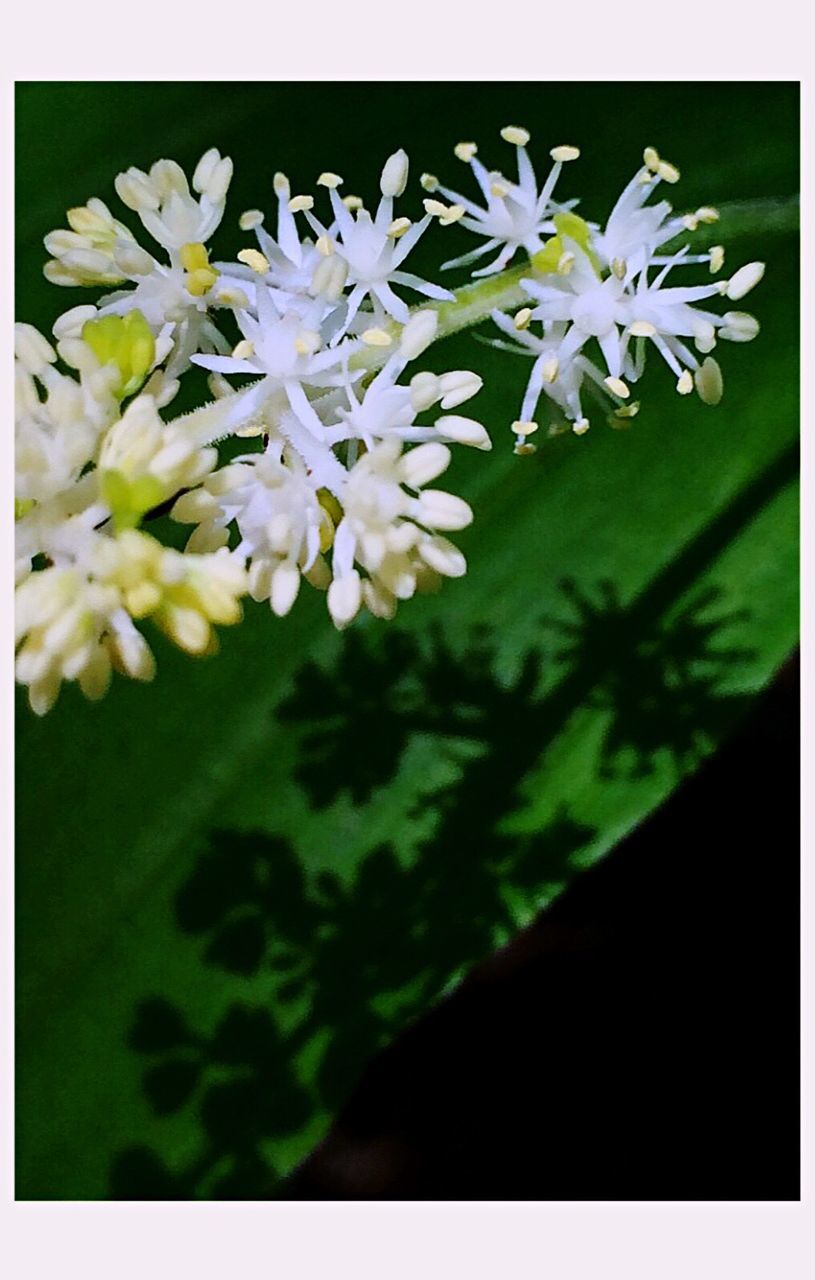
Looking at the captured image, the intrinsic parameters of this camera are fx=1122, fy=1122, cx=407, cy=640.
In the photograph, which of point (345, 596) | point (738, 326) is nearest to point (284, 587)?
point (345, 596)

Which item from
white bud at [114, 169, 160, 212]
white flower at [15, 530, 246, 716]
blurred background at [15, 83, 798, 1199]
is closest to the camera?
white flower at [15, 530, 246, 716]

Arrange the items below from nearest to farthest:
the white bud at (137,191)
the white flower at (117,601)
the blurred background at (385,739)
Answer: the white flower at (117,601) < the white bud at (137,191) < the blurred background at (385,739)

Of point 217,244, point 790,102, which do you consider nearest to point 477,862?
point 217,244

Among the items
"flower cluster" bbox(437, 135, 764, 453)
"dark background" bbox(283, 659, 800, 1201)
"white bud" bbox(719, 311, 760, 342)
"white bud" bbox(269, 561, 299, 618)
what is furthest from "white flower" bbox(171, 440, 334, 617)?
"dark background" bbox(283, 659, 800, 1201)

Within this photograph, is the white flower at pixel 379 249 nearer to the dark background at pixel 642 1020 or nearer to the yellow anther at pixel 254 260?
the yellow anther at pixel 254 260

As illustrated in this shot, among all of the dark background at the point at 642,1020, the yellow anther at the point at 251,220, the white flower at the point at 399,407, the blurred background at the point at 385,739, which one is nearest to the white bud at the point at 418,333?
the white flower at the point at 399,407

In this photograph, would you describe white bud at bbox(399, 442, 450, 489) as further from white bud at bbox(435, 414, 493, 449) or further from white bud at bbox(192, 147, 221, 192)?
white bud at bbox(192, 147, 221, 192)
